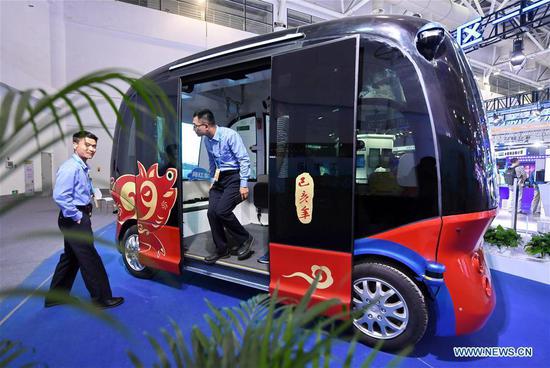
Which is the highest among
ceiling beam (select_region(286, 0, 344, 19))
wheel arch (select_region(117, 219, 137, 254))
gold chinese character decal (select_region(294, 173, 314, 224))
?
ceiling beam (select_region(286, 0, 344, 19))

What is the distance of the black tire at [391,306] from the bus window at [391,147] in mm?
293

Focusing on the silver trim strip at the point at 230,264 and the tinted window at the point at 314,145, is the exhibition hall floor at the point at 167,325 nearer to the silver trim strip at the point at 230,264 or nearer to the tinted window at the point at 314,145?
the silver trim strip at the point at 230,264

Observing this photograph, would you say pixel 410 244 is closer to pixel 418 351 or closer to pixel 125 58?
pixel 418 351

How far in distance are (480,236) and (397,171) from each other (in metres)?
0.71

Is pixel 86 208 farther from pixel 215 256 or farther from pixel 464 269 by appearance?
pixel 464 269

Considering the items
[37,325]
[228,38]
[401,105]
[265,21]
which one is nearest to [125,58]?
[228,38]

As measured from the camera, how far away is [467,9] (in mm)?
10891

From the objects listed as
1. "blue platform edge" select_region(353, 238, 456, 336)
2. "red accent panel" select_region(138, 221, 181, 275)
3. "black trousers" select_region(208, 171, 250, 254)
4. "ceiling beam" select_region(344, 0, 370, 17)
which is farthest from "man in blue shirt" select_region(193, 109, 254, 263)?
"ceiling beam" select_region(344, 0, 370, 17)

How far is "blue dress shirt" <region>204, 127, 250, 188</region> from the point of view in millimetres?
3100

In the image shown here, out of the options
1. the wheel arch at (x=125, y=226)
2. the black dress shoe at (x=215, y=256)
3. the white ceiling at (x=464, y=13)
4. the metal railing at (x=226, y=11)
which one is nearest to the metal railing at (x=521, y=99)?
the white ceiling at (x=464, y=13)

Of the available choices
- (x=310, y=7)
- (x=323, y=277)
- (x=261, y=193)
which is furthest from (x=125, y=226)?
(x=310, y=7)

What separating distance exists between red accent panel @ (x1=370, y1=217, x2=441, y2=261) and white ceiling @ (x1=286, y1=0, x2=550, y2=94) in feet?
15.4

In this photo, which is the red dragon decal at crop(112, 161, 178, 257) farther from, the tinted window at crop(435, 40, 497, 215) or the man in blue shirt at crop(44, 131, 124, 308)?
the tinted window at crop(435, 40, 497, 215)
